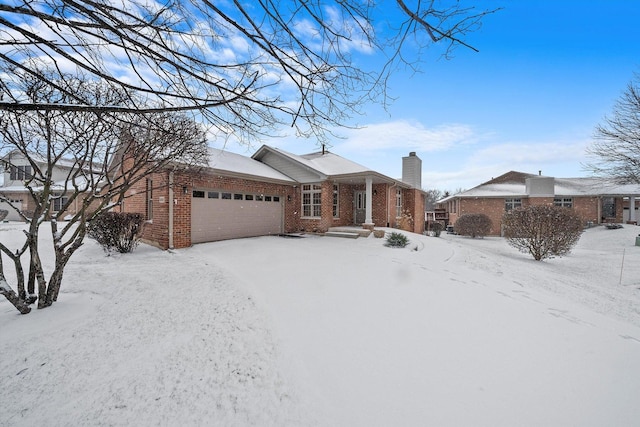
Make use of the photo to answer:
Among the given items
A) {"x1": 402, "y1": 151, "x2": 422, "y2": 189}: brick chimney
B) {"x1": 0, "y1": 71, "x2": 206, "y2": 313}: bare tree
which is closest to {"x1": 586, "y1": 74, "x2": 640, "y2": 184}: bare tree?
{"x1": 402, "y1": 151, "x2": 422, "y2": 189}: brick chimney

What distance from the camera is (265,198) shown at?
12844 millimetres

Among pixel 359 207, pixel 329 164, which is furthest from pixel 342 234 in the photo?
pixel 329 164

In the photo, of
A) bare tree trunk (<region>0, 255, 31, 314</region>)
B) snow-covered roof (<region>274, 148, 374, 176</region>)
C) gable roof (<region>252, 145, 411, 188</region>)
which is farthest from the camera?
snow-covered roof (<region>274, 148, 374, 176</region>)

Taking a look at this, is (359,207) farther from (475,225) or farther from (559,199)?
(559,199)

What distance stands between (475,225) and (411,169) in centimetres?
781

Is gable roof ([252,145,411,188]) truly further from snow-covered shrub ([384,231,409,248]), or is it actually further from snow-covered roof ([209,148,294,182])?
snow-covered shrub ([384,231,409,248])

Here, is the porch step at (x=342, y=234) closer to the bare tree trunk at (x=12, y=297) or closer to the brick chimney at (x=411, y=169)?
the brick chimney at (x=411, y=169)

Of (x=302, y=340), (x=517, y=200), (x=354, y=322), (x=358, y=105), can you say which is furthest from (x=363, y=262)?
(x=517, y=200)

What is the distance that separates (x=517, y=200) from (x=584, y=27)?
897 inches

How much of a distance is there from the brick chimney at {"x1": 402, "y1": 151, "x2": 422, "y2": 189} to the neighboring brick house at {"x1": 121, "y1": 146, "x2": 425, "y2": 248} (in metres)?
0.06

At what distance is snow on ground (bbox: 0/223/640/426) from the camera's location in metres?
2.29

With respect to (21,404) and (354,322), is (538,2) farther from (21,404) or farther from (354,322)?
(21,404)

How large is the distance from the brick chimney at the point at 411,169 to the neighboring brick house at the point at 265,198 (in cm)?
6

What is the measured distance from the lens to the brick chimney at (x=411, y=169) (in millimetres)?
16641
